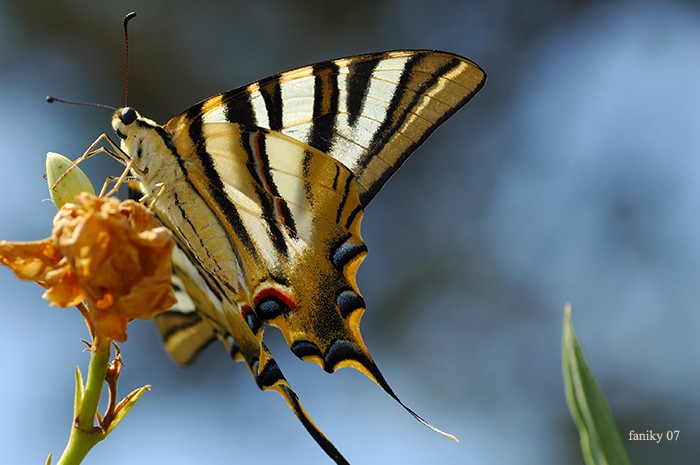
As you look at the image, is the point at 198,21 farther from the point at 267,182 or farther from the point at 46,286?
the point at 46,286

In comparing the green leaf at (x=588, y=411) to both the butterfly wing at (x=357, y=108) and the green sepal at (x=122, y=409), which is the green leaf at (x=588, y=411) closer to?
the green sepal at (x=122, y=409)

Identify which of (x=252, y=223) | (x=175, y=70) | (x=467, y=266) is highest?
(x=252, y=223)

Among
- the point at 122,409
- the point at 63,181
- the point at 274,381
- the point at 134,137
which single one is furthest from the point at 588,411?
the point at 134,137

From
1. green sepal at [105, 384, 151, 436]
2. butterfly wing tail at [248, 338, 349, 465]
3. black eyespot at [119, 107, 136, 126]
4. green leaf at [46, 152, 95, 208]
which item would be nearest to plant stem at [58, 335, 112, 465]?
green sepal at [105, 384, 151, 436]

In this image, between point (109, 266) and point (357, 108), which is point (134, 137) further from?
point (109, 266)

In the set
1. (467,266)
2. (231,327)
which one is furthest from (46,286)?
(467,266)

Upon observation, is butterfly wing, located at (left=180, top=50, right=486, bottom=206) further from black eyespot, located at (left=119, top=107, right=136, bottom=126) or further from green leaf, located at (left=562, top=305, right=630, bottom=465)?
green leaf, located at (left=562, top=305, right=630, bottom=465)
